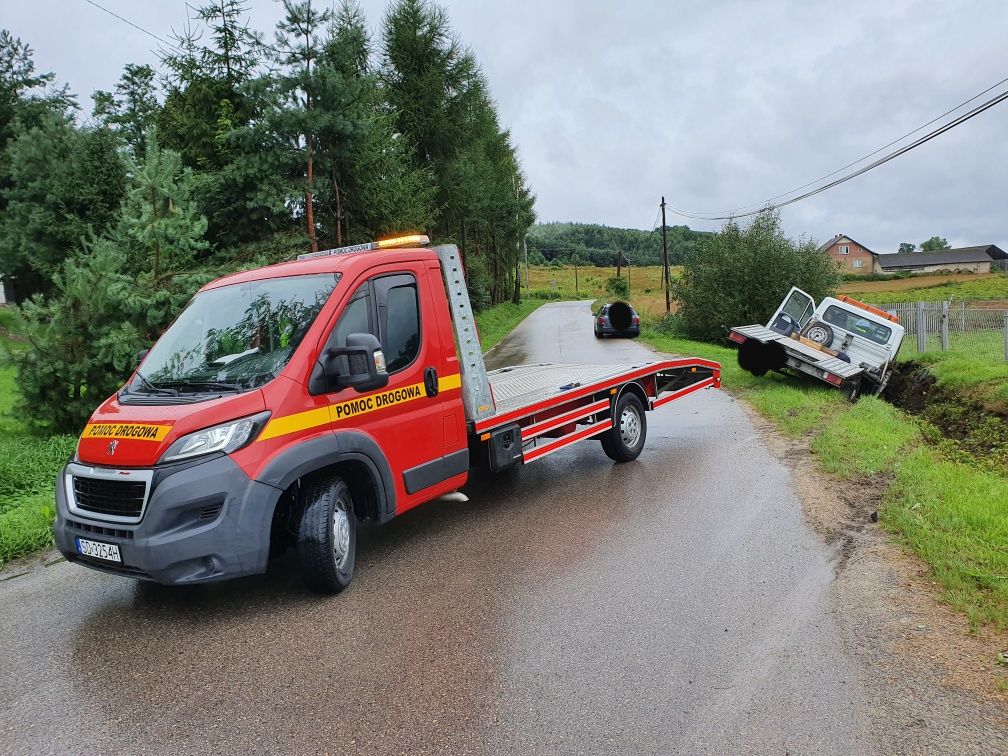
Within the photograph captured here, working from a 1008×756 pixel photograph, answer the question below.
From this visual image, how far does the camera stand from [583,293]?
314ft

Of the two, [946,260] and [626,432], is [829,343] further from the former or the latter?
[946,260]

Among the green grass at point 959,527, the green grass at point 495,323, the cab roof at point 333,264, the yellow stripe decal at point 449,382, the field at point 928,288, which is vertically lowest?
the field at point 928,288

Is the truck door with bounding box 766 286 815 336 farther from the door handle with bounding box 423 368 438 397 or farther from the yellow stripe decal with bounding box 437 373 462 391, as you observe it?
the door handle with bounding box 423 368 438 397

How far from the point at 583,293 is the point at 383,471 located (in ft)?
302

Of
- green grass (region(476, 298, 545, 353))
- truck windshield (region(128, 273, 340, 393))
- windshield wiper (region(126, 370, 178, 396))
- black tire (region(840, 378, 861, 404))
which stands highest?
truck windshield (region(128, 273, 340, 393))

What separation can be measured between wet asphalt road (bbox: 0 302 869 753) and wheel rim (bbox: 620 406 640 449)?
7.00ft

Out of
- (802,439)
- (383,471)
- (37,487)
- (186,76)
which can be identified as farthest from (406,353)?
(186,76)

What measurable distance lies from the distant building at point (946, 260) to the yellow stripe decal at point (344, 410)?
116 meters

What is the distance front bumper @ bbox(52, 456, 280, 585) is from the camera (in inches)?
162

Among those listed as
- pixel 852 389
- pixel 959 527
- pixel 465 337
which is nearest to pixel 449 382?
pixel 465 337

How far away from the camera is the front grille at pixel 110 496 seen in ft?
13.9

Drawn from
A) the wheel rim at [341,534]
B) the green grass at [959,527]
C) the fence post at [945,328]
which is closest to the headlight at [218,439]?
the wheel rim at [341,534]

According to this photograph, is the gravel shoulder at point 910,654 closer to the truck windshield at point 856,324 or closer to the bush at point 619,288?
the truck windshield at point 856,324

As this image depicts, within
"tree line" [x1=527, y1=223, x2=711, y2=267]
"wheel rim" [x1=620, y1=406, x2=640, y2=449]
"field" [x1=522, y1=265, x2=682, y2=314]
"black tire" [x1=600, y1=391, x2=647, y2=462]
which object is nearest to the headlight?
"black tire" [x1=600, y1=391, x2=647, y2=462]
